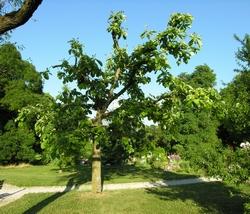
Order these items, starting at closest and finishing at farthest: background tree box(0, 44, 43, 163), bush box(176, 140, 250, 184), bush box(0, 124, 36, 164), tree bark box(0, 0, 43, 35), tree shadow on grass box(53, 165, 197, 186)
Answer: tree bark box(0, 0, 43, 35) < bush box(176, 140, 250, 184) < tree shadow on grass box(53, 165, 197, 186) < bush box(0, 124, 36, 164) < background tree box(0, 44, 43, 163)

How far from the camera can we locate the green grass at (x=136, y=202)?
582 inches

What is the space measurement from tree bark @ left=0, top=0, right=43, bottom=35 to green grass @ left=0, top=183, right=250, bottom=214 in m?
8.76

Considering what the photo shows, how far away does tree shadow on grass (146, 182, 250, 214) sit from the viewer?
49.8ft

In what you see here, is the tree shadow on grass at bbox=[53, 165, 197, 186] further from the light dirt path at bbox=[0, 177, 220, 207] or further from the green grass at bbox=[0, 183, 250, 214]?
the green grass at bbox=[0, 183, 250, 214]

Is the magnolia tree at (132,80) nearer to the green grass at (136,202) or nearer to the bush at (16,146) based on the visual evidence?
the green grass at (136,202)

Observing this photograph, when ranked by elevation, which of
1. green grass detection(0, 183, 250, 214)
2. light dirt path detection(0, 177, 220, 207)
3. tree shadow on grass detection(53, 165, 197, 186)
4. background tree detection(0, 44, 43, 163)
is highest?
background tree detection(0, 44, 43, 163)

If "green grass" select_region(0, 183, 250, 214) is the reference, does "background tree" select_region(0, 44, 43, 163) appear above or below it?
above

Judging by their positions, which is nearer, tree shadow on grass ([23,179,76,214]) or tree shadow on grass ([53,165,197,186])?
tree shadow on grass ([23,179,76,214])

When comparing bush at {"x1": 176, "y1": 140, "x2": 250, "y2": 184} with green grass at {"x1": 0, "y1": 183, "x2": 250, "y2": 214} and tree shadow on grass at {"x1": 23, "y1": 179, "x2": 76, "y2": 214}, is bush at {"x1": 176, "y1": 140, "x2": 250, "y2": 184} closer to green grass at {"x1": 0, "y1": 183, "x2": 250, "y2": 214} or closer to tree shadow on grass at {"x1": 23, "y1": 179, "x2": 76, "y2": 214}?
green grass at {"x1": 0, "y1": 183, "x2": 250, "y2": 214}

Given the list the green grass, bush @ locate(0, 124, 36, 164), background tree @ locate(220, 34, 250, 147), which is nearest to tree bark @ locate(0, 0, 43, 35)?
background tree @ locate(220, 34, 250, 147)

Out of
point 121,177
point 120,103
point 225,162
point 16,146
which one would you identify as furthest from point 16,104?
point 225,162

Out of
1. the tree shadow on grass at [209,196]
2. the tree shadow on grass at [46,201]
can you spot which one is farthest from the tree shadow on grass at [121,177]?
the tree shadow on grass at [209,196]

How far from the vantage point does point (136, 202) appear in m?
16.1

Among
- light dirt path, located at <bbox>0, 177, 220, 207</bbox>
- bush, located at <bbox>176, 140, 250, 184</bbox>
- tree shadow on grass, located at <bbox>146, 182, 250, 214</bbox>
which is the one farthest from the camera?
light dirt path, located at <bbox>0, 177, 220, 207</bbox>
